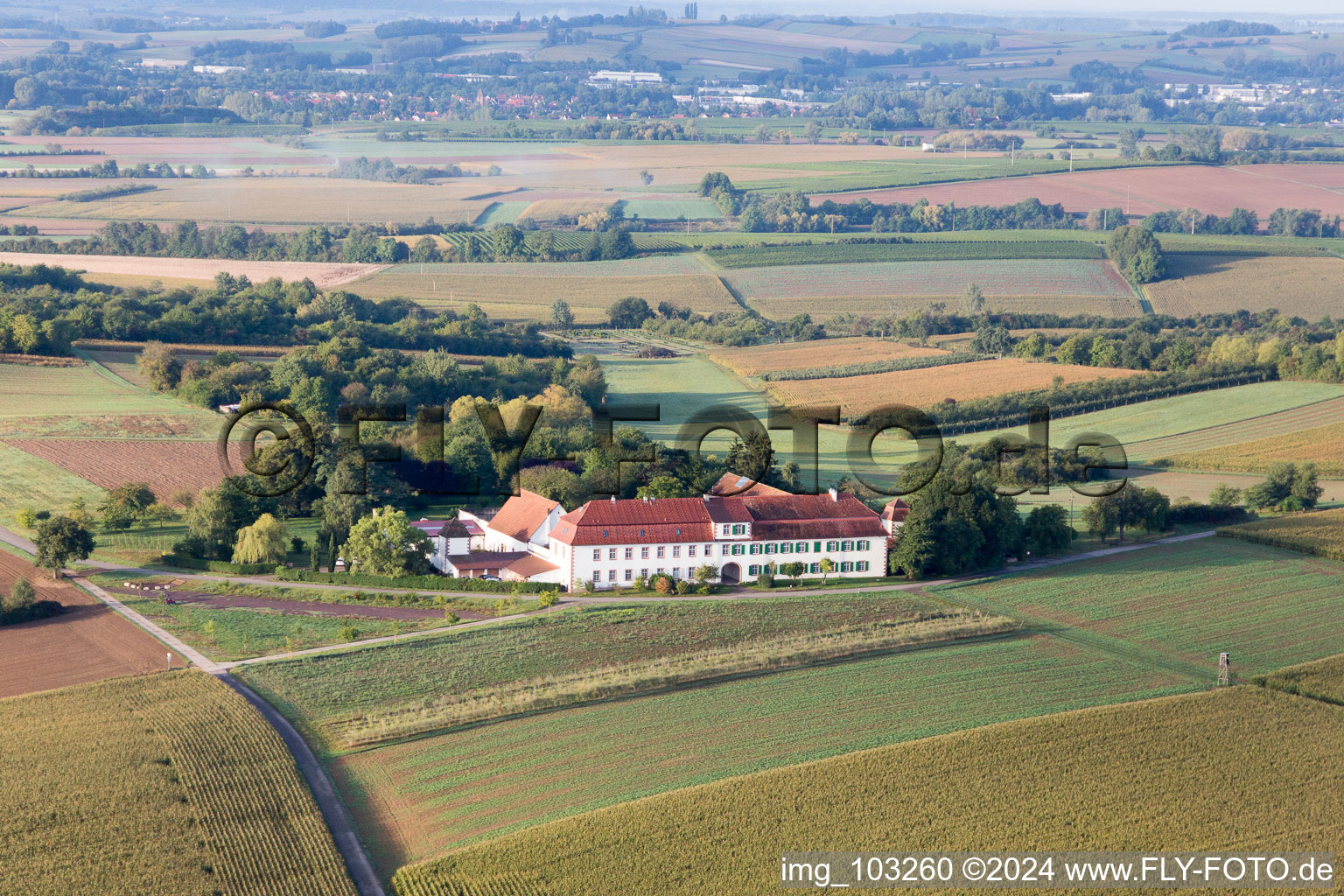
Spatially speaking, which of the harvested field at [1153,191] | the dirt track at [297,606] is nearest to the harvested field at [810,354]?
the dirt track at [297,606]

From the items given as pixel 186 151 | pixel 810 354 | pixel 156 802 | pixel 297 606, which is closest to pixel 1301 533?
pixel 297 606

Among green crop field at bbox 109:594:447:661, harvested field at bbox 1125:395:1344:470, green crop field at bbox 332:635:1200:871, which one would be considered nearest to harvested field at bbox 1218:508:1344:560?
harvested field at bbox 1125:395:1344:470

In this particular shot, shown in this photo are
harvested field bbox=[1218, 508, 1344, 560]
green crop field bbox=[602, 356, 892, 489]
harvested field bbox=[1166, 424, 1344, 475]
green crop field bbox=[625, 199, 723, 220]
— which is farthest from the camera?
green crop field bbox=[625, 199, 723, 220]

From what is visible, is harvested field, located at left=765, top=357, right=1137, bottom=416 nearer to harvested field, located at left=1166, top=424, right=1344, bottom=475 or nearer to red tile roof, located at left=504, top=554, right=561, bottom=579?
harvested field, located at left=1166, top=424, right=1344, bottom=475

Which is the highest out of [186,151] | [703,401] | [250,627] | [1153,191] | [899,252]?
[186,151]

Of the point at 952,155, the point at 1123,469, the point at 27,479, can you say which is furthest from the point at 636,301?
the point at 952,155

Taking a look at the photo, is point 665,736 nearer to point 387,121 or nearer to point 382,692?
point 382,692

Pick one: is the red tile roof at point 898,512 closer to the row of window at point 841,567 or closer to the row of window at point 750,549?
the row of window at point 750,549

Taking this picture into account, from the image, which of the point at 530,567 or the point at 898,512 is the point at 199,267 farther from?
the point at 898,512
